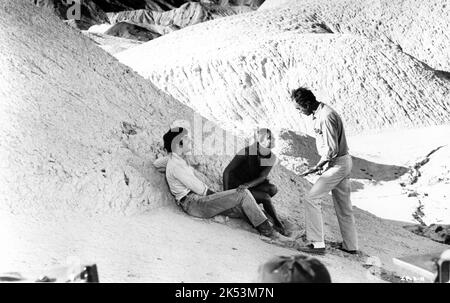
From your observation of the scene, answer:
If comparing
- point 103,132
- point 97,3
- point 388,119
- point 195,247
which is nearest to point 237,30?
point 388,119

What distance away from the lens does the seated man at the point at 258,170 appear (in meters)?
5.16

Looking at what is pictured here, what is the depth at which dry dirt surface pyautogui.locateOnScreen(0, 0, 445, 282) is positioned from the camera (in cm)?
382

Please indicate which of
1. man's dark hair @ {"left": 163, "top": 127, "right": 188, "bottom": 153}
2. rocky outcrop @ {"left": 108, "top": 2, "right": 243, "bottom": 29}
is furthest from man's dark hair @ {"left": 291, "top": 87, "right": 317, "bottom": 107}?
rocky outcrop @ {"left": 108, "top": 2, "right": 243, "bottom": 29}

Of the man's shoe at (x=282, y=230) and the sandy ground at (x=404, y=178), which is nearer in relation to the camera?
the man's shoe at (x=282, y=230)

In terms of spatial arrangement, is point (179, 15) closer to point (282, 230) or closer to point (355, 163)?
point (355, 163)

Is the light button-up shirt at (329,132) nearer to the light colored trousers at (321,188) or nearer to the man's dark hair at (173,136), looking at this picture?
the light colored trousers at (321,188)

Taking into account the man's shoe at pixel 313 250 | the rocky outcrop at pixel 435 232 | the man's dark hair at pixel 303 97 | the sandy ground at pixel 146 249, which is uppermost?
the man's dark hair at pixel 303 97

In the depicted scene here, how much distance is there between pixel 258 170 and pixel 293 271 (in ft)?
9.59

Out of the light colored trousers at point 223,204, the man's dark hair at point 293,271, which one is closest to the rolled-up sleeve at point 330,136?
the light colored trousers at point 223,204

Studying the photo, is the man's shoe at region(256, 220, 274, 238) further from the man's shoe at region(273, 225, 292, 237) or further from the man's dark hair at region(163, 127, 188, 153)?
the man's dark hair at region(163, 127, 188, 153)

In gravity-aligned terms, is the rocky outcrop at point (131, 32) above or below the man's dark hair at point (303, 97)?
below

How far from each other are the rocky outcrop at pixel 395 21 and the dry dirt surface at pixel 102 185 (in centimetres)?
1556

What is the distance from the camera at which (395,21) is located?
22.6 metres

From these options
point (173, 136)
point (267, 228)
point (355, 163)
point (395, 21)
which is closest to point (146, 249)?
point (173, 136)
